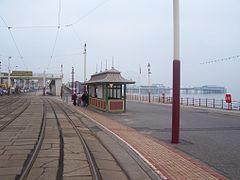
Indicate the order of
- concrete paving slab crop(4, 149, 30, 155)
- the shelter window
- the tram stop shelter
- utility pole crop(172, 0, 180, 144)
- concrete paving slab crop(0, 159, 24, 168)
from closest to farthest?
concrete paving slab crop(0, 159, 24, 168)
concrete paving slab crop(4, 149, 30, 155)
utility pole crop(172, 0, 180, 144)
the tram stop shelter
the shelter window

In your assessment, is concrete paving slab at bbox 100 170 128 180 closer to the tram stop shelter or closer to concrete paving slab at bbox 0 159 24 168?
concrete paving slab at bbox 0 159 24 168

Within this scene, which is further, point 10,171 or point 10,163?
point 10,163

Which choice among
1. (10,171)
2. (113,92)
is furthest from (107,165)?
(113,92)

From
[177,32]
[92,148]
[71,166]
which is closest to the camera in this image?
[71,166]

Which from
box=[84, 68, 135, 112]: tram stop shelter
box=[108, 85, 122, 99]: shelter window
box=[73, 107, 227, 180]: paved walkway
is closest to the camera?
box=[73, 107, 227, 180]: paved walkway

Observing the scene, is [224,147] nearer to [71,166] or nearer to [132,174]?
[132,174]

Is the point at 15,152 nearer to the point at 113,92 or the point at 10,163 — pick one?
the point at 10,163

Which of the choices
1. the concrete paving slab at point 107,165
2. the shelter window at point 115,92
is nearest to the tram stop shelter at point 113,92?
the shelter window at point 115,92

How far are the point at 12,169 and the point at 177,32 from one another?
7567 mm

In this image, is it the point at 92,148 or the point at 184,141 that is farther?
the point at 184,141

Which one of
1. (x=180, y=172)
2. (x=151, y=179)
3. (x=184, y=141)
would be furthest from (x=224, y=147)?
(x=151, y=179)

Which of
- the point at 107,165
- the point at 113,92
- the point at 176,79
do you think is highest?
the point at 176,79

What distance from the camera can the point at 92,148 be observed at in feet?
38.1

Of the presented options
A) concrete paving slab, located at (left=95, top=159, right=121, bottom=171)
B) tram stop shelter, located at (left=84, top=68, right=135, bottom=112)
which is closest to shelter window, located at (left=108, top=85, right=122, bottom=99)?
tram stop shelter, located at (left=84, top=68, right=135, bottom=112)
